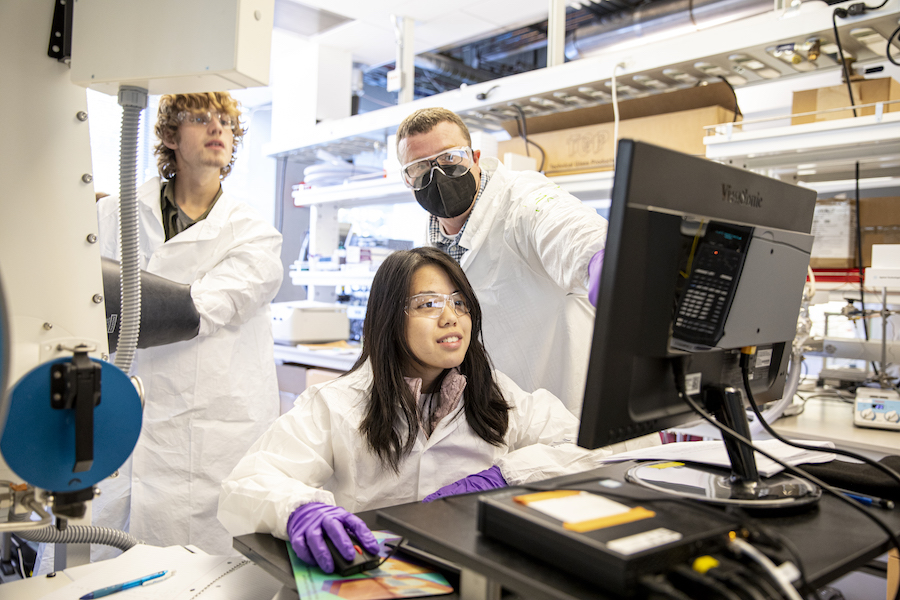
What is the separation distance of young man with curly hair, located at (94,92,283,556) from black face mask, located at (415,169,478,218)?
50 centimetres

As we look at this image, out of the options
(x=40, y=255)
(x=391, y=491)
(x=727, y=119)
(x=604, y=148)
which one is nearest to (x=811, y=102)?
(x=727, y=119)

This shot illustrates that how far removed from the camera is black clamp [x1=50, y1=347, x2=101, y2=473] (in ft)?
1.83

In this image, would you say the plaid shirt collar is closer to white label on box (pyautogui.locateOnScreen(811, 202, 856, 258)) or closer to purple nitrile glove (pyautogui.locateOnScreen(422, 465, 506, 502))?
purple nitrile glove (pyautogui.locateOnScreen(422, 465, 506, 502))

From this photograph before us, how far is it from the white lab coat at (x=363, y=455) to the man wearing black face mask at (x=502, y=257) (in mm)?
389

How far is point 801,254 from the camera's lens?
874mm

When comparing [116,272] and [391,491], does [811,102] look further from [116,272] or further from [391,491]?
[116,272]

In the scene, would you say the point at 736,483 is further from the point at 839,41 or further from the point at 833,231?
the point at 833,231

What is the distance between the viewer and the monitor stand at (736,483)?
2.47 ft

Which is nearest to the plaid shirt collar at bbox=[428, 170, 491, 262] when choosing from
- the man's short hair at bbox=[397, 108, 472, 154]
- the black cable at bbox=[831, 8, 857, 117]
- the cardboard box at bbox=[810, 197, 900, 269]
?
the man's short hair at bbox=[397, 108, 472, 154]

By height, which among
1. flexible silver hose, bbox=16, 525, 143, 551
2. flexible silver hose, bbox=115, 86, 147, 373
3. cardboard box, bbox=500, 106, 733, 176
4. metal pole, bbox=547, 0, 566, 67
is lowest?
flexible silver hose, bbox=16, 525, 143, 551

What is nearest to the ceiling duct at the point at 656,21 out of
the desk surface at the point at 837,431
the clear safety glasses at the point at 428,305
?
the desk surface at the point at 837,431

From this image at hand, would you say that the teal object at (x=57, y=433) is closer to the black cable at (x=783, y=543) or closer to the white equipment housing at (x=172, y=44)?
the white equipment housing at (x=172, y=44)

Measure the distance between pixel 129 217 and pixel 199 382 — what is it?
43.7 inches

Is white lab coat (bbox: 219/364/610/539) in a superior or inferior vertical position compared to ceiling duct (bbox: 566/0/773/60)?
inferior
